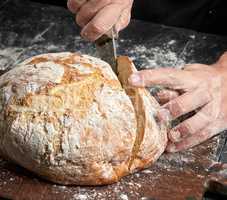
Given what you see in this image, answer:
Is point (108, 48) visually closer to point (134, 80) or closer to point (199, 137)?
point (134, 80)

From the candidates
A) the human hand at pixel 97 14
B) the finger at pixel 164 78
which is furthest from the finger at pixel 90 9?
the finger at pixel 164 78

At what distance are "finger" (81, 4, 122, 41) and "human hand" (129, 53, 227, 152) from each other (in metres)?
0.19

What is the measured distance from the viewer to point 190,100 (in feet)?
5.67

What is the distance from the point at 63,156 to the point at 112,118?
0.18m

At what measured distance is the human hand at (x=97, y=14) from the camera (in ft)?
5.64

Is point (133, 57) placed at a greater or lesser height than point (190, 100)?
lesser

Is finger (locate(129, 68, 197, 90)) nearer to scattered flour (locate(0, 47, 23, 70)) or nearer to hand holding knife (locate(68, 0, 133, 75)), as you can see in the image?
hand holding knife (locate(68, 0, 133, 75))

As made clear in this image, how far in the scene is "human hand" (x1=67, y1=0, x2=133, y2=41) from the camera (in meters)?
1.72

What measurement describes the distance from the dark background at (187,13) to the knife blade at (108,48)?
0.79 meters

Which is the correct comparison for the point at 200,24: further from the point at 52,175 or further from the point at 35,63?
the point at 52,175

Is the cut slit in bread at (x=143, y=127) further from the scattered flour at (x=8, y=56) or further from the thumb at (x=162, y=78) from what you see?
the scattered flour at (x=8, y=56)

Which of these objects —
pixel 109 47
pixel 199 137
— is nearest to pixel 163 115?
pixel 199 137

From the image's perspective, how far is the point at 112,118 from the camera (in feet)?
5.15

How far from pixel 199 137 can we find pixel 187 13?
3.09ft
